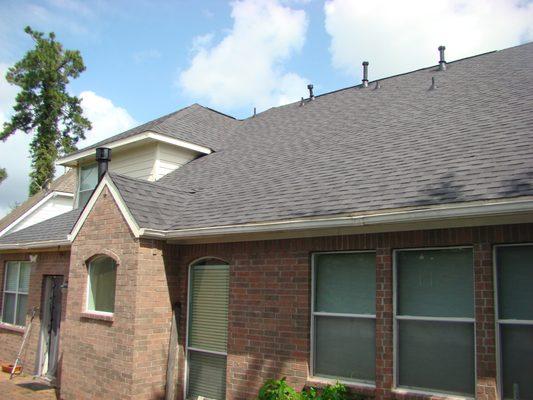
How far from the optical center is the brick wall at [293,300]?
6023 millimetres

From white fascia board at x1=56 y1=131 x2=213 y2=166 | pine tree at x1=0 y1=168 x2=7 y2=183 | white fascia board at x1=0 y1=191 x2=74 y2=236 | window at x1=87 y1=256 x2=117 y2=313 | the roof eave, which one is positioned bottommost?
window at x1=87 y1=256 x2=117 y2=313

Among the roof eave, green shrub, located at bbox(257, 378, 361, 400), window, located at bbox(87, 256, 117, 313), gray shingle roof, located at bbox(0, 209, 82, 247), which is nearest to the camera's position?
green shrub, located at bbox(257, 378, 361, 400)

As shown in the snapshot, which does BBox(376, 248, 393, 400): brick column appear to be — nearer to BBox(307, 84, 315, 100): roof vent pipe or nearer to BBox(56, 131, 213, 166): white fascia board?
BBox(56, 131, 213, 166): white fascia board

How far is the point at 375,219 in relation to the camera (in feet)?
21.8

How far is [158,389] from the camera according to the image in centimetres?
899

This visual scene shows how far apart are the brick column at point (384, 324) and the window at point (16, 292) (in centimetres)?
1081

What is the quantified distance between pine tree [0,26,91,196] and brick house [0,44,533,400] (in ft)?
78.8

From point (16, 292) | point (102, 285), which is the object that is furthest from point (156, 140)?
point (16, 292)

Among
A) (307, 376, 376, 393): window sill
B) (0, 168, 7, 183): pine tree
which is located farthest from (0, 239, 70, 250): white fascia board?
(0, 168, 7, 183): pine tree

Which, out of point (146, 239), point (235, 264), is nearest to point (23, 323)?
point (146, 239)

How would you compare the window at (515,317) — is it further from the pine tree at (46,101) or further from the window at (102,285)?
the pine tree at (46,101)

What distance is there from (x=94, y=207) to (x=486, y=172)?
23.0ft

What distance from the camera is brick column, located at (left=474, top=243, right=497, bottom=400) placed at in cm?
582

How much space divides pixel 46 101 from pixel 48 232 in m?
24.5
